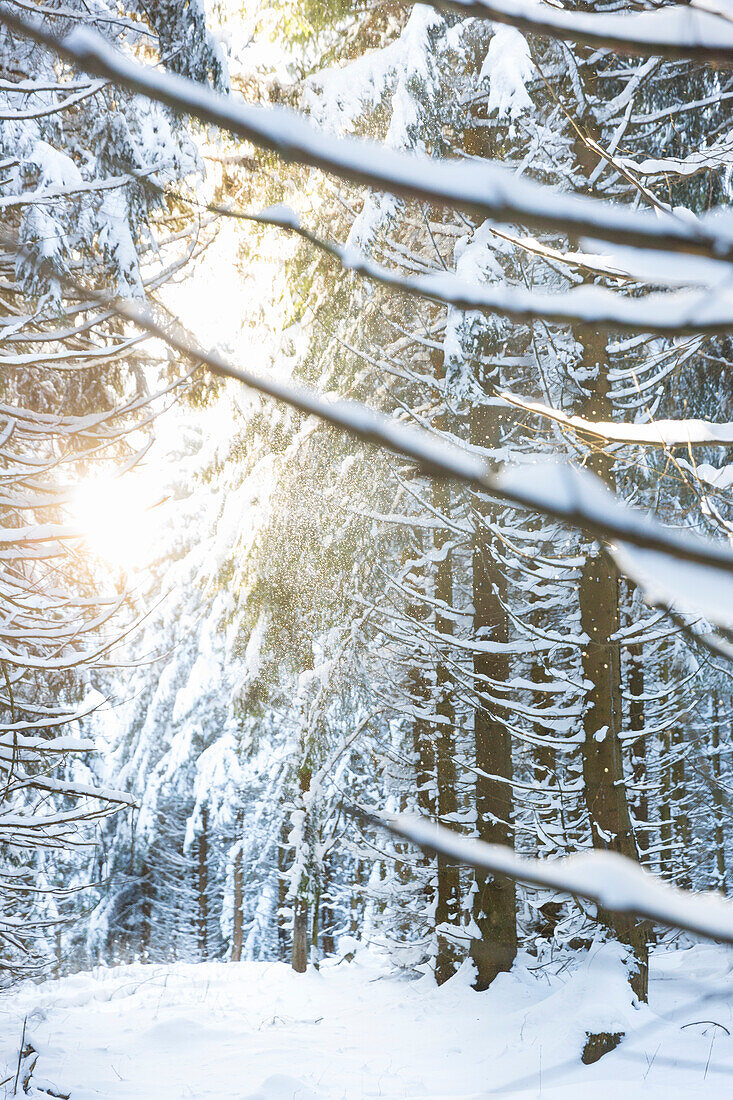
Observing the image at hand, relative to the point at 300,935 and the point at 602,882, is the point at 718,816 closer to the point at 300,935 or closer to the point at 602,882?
the point at 300,935

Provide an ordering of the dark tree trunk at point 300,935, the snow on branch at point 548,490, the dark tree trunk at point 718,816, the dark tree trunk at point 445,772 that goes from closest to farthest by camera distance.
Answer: the snow on branch at point 548,490 → the dark tree trunk at point 445,772 → the dark tree trunk at point 718,816 → the dark tree trunk at point 300,935

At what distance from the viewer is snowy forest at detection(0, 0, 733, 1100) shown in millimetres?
558

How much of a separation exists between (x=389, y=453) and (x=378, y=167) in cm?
151

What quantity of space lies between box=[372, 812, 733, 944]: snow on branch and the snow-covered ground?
283 centimetres

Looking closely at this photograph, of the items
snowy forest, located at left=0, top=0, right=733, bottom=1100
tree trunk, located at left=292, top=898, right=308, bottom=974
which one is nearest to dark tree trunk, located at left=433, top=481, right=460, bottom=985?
snowy forest, located at left=0, top=0, right=733, bottom=1100

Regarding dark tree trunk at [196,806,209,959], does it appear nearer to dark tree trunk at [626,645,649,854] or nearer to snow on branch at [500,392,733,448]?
dark tree trunk at [626,645,649,854]

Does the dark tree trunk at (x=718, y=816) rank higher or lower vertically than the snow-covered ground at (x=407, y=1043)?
higher

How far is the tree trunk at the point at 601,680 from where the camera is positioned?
18.6ft

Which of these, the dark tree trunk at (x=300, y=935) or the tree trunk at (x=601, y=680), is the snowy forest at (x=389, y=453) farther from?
the dark tree trunk at (x=300, y=935)

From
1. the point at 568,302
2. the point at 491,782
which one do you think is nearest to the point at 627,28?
the point at 568,302

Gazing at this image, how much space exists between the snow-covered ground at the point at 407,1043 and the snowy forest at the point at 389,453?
0.18 ft

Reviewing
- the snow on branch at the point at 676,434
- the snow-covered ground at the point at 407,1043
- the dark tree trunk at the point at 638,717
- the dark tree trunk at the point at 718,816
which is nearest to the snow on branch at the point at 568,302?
the snow on branch at the point at 676,434

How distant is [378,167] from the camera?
463 mm

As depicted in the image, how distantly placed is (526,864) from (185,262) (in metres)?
4.32
